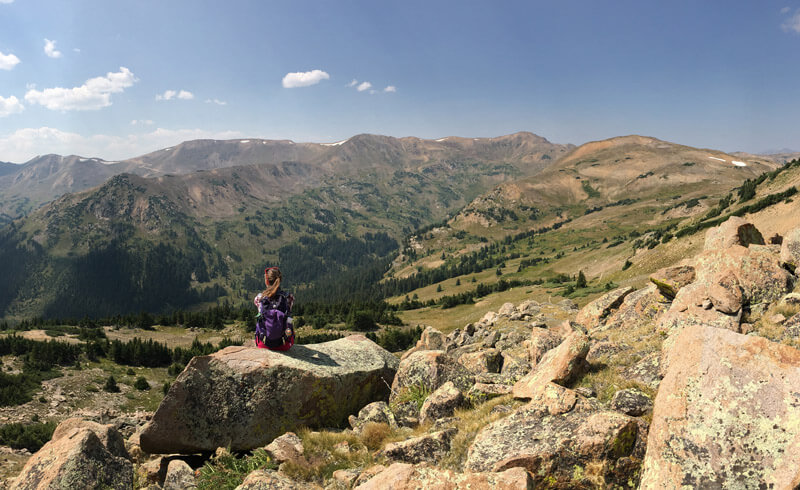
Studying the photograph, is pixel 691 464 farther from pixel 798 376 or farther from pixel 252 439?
pixel 252 439

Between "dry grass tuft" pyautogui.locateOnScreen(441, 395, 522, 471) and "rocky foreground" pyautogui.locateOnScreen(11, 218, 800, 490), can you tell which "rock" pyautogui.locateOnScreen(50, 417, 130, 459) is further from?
"dry grass tuft" pyautogui.locateOnScreen(441, 395, 522, 471)

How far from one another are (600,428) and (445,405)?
5808mm

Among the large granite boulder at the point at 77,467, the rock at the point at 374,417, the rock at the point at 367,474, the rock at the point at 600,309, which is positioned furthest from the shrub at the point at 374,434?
the rock at the point at 600,309

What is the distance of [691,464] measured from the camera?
242 inches

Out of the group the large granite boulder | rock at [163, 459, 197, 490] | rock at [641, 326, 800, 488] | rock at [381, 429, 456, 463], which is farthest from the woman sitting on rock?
rock at [641, 326, 800, 488]

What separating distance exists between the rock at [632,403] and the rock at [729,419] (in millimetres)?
1452

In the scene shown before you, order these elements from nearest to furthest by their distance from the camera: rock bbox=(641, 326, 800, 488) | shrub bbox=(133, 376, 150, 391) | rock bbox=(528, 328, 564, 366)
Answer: rock bbox=(641, 326, 800, 488) → rock bbox=(528, 328, 564, 366) → shrub bbox=(133, 376, 150, 391)

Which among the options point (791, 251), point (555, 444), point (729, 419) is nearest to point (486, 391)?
point (555, 444)

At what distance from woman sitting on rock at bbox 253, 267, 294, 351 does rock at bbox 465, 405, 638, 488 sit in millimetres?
9172

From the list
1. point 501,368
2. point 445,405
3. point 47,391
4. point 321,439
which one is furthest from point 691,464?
point 47,391

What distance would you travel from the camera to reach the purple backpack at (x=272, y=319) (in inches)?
574

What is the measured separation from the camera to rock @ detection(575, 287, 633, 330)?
25391mm

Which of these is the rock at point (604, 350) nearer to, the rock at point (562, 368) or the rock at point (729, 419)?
the rock at point (562, 368)

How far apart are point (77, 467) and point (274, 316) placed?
286 inches
